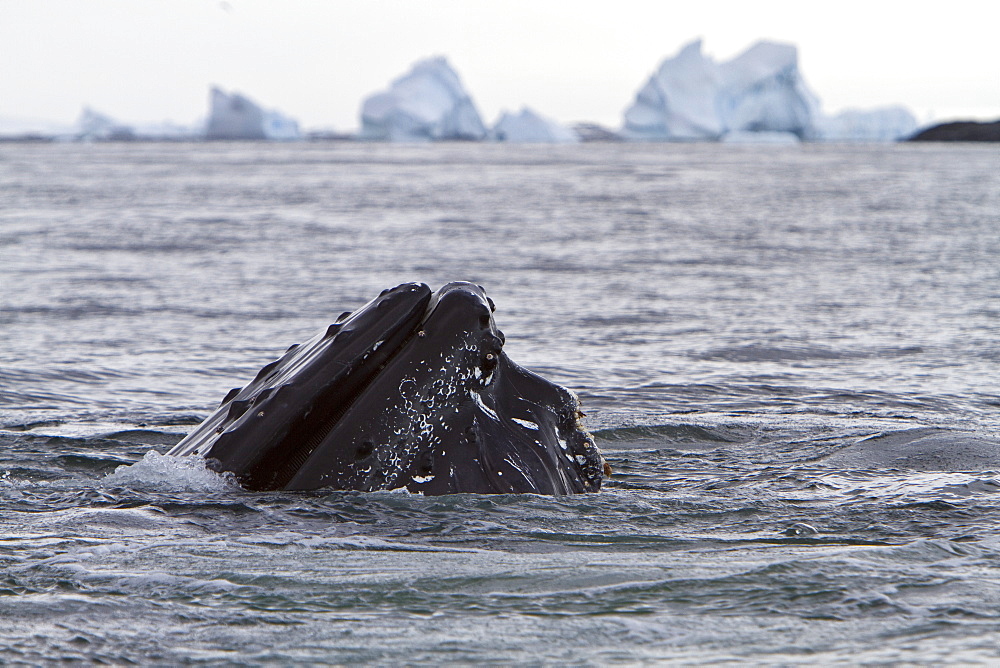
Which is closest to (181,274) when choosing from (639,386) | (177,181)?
(639,386)

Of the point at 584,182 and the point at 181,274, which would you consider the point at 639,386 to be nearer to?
the point at 181,274

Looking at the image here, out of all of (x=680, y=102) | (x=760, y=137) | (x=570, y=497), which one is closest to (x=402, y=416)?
(x=570, y=497)

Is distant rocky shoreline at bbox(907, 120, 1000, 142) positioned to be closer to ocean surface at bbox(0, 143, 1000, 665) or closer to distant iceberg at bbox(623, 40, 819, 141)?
distant iceberg at bbox(623, 40, 819, 141)

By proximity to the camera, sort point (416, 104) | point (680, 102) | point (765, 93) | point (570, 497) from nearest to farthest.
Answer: point (570, 497) < point (680, 102) < point (765, 93) < point (416, 104)

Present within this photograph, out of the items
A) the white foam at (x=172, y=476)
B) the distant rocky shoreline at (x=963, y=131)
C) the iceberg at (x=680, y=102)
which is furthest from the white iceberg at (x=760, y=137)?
the white foam at (x=172, y=476)

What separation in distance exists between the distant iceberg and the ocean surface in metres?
53.9

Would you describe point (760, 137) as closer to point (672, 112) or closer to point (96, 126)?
point (672, 112)

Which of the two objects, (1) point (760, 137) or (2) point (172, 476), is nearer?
(2) point (172, 476)

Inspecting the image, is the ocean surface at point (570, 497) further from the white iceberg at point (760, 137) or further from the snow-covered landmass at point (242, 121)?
the white iceberg at point (760, 137)

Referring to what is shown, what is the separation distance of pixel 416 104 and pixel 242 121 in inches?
600

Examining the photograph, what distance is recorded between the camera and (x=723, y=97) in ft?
233

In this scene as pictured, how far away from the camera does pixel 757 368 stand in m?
7.52

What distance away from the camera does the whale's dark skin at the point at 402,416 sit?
3.87 metres

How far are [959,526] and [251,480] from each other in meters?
2.32
